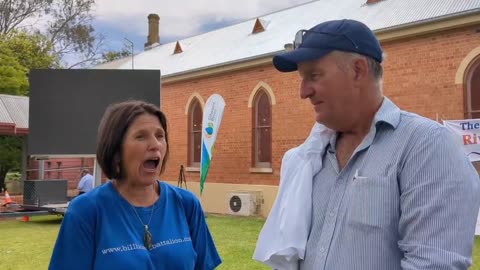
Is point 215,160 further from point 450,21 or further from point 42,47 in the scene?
point 42,47

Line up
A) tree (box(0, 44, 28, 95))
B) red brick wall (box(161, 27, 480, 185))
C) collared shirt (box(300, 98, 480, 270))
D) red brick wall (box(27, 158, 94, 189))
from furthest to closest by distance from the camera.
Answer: red brick wall (box(27, 158, 94, 189)) < tree (box(0, 44, 28, 95)) < red brick wall (box(161, 27, 480, 185)) < collared shirt (box(300, 98, 480, 270))

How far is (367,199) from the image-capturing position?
1743mm

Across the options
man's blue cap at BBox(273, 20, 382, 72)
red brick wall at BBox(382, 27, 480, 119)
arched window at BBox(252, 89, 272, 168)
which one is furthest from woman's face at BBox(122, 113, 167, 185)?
arched window at BBox(252, 89, 272, 168)

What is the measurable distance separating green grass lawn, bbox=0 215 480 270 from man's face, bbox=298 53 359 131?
6.88 m

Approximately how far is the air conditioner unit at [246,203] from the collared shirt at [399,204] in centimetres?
1511

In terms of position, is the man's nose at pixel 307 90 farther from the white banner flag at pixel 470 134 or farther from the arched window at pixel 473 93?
the arched window at pixel 473 93

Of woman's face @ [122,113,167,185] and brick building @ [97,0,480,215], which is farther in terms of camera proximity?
brick building @ [97,0,480,215]

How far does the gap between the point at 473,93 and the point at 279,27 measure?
930 centimetres

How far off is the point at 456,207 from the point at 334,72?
64 cm

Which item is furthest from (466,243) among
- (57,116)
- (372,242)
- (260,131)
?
(260,131)

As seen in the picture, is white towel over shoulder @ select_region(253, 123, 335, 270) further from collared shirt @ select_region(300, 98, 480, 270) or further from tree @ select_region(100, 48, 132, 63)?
tree @ select_region(100, 48, 132, 63)

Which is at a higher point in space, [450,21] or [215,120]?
[450,21]

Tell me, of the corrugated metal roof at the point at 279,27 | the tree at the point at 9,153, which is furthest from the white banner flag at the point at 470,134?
the tree at the point at 9,153

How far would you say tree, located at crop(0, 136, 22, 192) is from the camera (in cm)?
2517
